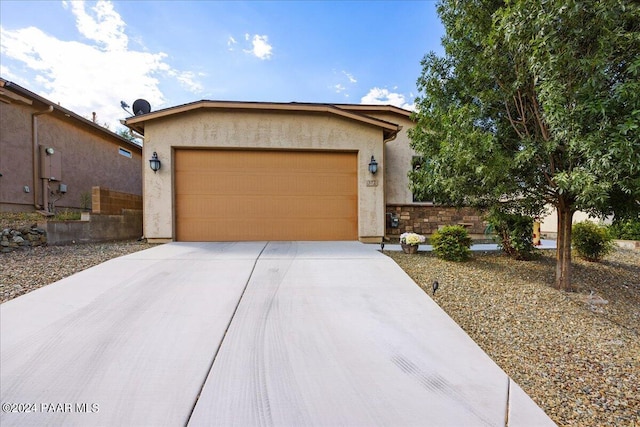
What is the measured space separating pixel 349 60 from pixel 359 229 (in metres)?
7.29

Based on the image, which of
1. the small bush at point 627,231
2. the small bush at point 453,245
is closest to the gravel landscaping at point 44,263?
the small bush at point 453,245

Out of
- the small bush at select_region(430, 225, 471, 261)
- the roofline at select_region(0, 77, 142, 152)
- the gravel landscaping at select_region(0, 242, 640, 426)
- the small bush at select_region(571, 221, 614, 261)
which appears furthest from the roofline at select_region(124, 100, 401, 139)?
the small bush at select_region(571, 221, 614, 261)

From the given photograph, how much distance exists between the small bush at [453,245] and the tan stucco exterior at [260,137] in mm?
2062

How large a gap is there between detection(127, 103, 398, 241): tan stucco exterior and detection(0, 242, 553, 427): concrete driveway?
326cm

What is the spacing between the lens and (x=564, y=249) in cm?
381

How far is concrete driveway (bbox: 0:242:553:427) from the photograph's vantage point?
5.29 ft

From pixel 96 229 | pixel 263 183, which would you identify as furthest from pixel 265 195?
pixel 96 229

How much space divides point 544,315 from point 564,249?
4.86 feet

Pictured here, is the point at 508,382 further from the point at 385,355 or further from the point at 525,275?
the point at 525,275

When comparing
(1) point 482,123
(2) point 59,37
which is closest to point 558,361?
(1) point 482,123

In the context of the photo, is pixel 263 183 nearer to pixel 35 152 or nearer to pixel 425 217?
pixel 425 217

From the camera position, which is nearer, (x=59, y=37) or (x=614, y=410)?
(x=614, y=410)

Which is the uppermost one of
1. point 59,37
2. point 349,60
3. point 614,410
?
point 349,60

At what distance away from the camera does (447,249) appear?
15.9 feet
